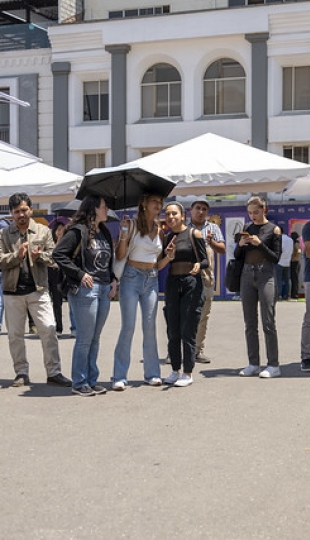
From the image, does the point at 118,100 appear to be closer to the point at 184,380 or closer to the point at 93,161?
the point at 93,161

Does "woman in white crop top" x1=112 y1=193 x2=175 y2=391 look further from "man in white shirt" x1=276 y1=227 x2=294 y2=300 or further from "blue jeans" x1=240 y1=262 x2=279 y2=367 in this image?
"man in white shirt" x1=276 y1=227 x2=294 y2=300

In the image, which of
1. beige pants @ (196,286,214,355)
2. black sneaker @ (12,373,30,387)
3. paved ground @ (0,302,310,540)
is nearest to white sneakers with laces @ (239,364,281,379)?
paved ground @ (0,302,310,540)

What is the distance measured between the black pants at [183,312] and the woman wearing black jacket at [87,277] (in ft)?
2.40

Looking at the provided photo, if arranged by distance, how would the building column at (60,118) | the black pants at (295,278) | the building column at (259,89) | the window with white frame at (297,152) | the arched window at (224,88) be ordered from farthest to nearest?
the building column at (60,118), the arched window at (224,88), the window with white frame at (297,152), the building column at (259,89), the black pants at (295,278)

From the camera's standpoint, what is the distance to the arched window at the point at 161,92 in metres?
32.1

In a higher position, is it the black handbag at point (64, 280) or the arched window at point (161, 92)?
the arched window at point (161, 92)

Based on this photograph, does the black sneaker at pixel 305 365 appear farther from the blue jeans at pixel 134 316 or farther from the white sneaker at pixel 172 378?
the blue jeans at pixel 134 316

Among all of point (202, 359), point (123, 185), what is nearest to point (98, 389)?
point (123, 185)

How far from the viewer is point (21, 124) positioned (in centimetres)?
3338

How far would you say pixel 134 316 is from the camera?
29.5 feet

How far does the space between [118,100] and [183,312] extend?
78.1 feet

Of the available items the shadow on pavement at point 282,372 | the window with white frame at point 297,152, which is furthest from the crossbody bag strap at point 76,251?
the window with white frame at point 297,152

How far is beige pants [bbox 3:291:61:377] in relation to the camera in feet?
→ 29.8

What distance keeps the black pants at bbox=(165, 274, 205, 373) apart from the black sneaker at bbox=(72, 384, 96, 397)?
3.27 feet
